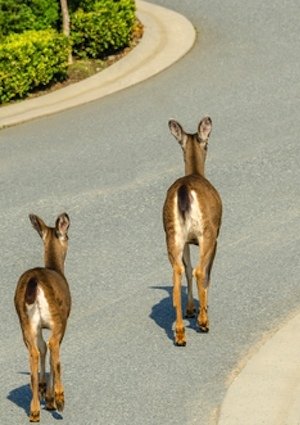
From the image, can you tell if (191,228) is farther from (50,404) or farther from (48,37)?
(48,37)

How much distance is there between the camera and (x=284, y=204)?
75.2 feet

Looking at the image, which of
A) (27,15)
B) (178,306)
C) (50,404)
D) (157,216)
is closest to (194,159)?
(178,306)

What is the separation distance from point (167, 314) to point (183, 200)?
207cm

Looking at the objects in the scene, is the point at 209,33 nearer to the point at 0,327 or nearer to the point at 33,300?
the point at 0,327

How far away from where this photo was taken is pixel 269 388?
1633cm

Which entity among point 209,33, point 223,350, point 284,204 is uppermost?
point 223,350

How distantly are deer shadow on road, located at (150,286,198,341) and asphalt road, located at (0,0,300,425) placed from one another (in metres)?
0.03

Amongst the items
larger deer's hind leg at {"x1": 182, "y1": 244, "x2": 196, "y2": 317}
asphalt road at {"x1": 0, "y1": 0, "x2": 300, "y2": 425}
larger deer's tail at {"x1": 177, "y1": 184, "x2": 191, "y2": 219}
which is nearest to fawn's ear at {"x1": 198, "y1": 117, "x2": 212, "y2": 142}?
larger deer's tail at {"x1": 177, "y1": 184, "x2": 191, "y2": 219}

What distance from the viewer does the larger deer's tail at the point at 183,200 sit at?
684 inches

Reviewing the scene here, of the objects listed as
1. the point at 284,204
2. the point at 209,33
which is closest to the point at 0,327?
the point at 284,204

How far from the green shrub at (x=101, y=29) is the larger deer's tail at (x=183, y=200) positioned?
13.8 m

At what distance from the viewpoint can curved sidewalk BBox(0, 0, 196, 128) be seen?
2853cm

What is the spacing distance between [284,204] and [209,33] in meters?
10.3

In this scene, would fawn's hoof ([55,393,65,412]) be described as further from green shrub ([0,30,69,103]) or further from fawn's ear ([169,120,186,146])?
green shrub ([0,30,69,103])
